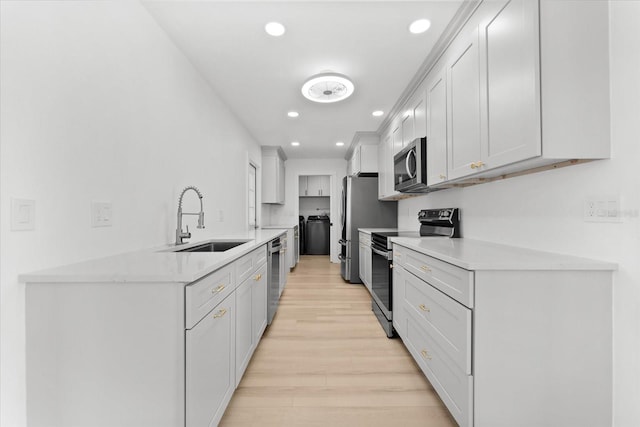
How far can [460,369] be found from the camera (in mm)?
1293

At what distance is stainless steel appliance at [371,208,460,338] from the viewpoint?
2.48 meters

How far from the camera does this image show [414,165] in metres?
2.65

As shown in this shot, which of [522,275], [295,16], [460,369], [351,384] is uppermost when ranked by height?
[295,16]

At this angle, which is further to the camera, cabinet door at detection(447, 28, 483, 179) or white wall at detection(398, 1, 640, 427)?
cabinet door at detection(447, 28, 483, 179)

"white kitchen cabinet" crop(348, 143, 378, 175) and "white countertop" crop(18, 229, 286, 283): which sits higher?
"white kitchen cabinet" crop(348, 143, 378, 175)

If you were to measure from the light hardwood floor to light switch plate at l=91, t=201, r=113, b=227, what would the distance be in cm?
120

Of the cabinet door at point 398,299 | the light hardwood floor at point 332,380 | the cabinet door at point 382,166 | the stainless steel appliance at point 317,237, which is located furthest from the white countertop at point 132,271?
the stainless steel appliance at point 317,237

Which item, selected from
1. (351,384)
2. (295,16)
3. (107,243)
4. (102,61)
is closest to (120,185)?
(107,243)

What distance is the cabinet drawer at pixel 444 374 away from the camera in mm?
1243

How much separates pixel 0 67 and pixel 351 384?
2.22 meters

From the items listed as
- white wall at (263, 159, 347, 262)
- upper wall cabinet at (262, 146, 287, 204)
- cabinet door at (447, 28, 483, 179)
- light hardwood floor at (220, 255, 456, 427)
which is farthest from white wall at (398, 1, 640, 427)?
white wall at (263, 159, 347, 262)

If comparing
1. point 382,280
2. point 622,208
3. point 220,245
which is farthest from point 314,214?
point 622,208

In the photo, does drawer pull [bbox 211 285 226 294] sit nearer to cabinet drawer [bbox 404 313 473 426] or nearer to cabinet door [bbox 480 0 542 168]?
cabinet drawer [bbox 404 313 473 426]

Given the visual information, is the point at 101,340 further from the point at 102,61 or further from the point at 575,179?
the point at 575,179
